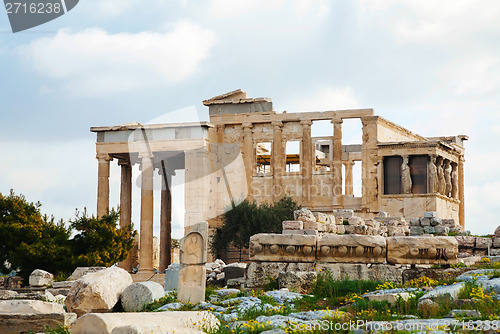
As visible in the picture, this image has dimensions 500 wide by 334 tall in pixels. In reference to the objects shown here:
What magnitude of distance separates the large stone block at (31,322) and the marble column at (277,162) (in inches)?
957

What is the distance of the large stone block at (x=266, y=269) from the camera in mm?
14586

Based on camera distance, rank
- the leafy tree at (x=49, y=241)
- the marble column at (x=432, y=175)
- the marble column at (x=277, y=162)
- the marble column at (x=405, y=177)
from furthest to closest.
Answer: the marble column at (x=277, y=162), the marble column at (x=405, y=177), the marble column at (x=432, y=175), the leafy tree at (x=49, y=241)

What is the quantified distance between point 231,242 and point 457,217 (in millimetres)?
10551

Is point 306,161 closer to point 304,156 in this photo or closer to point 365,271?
point 304,156

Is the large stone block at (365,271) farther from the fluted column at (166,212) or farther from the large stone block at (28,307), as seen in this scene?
the fluted column at (166,212)

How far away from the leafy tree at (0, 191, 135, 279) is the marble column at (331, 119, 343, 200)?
10.4 metres

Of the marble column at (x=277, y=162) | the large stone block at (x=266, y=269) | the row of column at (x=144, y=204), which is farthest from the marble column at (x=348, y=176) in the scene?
the large stone block at (x=266, y=269)

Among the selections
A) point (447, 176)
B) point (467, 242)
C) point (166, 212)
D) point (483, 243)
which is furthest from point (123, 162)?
point (483, 243)

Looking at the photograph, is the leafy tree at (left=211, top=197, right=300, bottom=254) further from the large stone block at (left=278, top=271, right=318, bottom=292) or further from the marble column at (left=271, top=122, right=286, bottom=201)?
the large stone block at (left=278, top=271, right=318, bottom=292)

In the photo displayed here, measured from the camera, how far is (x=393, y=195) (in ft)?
116

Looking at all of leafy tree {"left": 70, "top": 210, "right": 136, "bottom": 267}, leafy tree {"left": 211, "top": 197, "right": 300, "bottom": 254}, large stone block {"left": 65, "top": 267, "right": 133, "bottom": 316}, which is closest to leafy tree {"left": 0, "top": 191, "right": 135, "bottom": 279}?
leafy tree {"left": 70, "top": 210, "right": 136, "bottom": 267}

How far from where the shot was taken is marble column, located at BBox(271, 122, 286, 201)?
36.9 meters

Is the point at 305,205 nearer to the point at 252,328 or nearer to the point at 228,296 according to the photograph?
the point at 228,296

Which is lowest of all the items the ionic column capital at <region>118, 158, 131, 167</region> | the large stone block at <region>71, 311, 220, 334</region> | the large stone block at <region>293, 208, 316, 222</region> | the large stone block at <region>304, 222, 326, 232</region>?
the large stone block at <region>71, 311, 220, 334</region>
